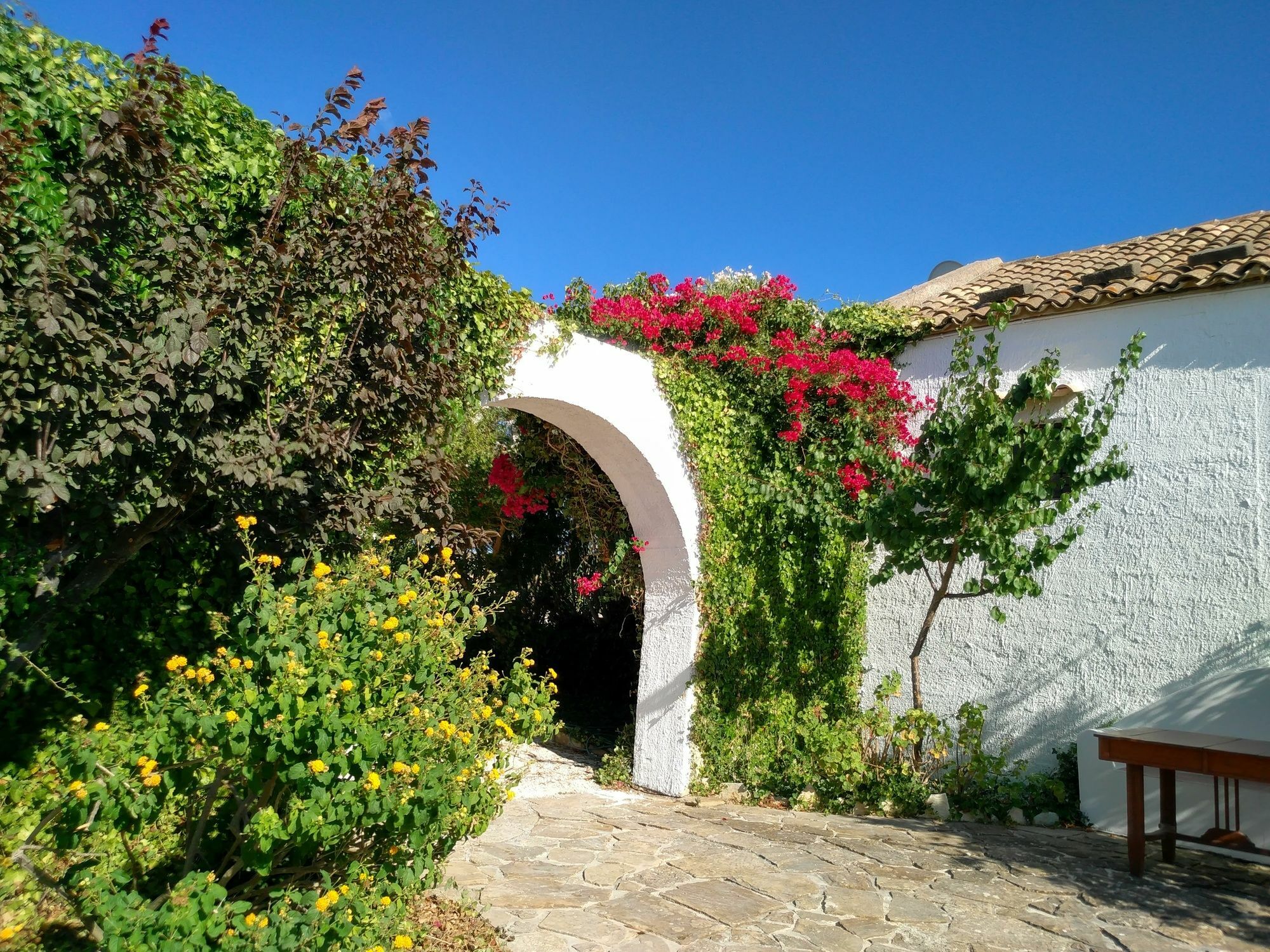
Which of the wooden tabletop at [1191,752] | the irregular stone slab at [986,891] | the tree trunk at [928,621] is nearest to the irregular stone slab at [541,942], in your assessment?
the irregular stone slab at [986,891]

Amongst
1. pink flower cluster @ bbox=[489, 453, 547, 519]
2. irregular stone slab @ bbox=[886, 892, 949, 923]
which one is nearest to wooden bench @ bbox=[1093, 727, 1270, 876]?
irregular stone slab @ bbox=[886, 892, 949, 923]

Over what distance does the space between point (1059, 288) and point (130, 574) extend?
298 inches

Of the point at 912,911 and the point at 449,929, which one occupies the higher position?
the point at 912,911

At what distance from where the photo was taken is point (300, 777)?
2717 mm

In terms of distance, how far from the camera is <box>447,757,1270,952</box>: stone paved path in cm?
411

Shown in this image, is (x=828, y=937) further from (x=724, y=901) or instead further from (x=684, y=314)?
(x=684, y=314)

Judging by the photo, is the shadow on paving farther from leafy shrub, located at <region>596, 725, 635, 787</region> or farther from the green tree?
the green tree

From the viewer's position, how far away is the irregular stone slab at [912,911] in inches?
172

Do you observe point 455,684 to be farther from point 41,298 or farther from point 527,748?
point 527,748

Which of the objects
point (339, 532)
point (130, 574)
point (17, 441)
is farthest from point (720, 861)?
point (17, 441)

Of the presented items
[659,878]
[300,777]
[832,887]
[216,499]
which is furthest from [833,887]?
[216,499]

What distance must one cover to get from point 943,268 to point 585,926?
12.3 metres

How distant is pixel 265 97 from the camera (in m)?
3.96

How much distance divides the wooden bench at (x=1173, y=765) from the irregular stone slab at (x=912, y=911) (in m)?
1.52
